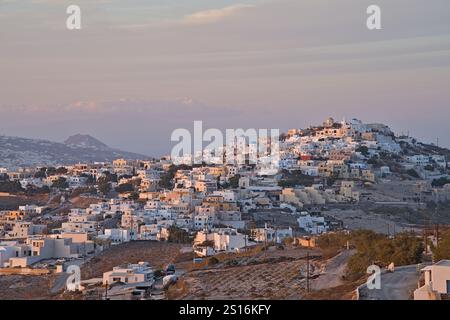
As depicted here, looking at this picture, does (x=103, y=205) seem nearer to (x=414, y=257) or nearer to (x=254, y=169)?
(x=254, y=169)

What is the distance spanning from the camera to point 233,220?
121ft

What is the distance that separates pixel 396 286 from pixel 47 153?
86.9 m

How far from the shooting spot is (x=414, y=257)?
1767 centimetres

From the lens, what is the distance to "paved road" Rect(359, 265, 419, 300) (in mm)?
12791

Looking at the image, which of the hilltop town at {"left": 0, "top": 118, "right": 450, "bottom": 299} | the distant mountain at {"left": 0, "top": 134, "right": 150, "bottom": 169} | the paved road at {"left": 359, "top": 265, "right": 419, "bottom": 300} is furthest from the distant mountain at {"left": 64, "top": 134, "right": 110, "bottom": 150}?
the paved road at {"left": 359, "top": 265, "right": 419, "bottom": 300}

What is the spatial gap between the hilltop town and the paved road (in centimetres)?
39

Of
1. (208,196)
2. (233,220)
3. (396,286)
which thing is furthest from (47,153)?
(396,286)

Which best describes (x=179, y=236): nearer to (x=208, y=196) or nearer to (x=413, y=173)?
(x=208, y=196)

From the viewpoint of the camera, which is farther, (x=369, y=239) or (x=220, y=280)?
(x=369, y=239)

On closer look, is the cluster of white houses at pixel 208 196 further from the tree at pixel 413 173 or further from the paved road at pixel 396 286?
the paved road at pixel 396 286

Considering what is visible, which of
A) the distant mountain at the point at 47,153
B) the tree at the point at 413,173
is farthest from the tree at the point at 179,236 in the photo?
the distant mountain at the point at 47,153

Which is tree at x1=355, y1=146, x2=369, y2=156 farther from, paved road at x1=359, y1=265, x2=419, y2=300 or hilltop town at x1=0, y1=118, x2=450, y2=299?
paved road at x1=359, y1=265, x2=419, y2=300
